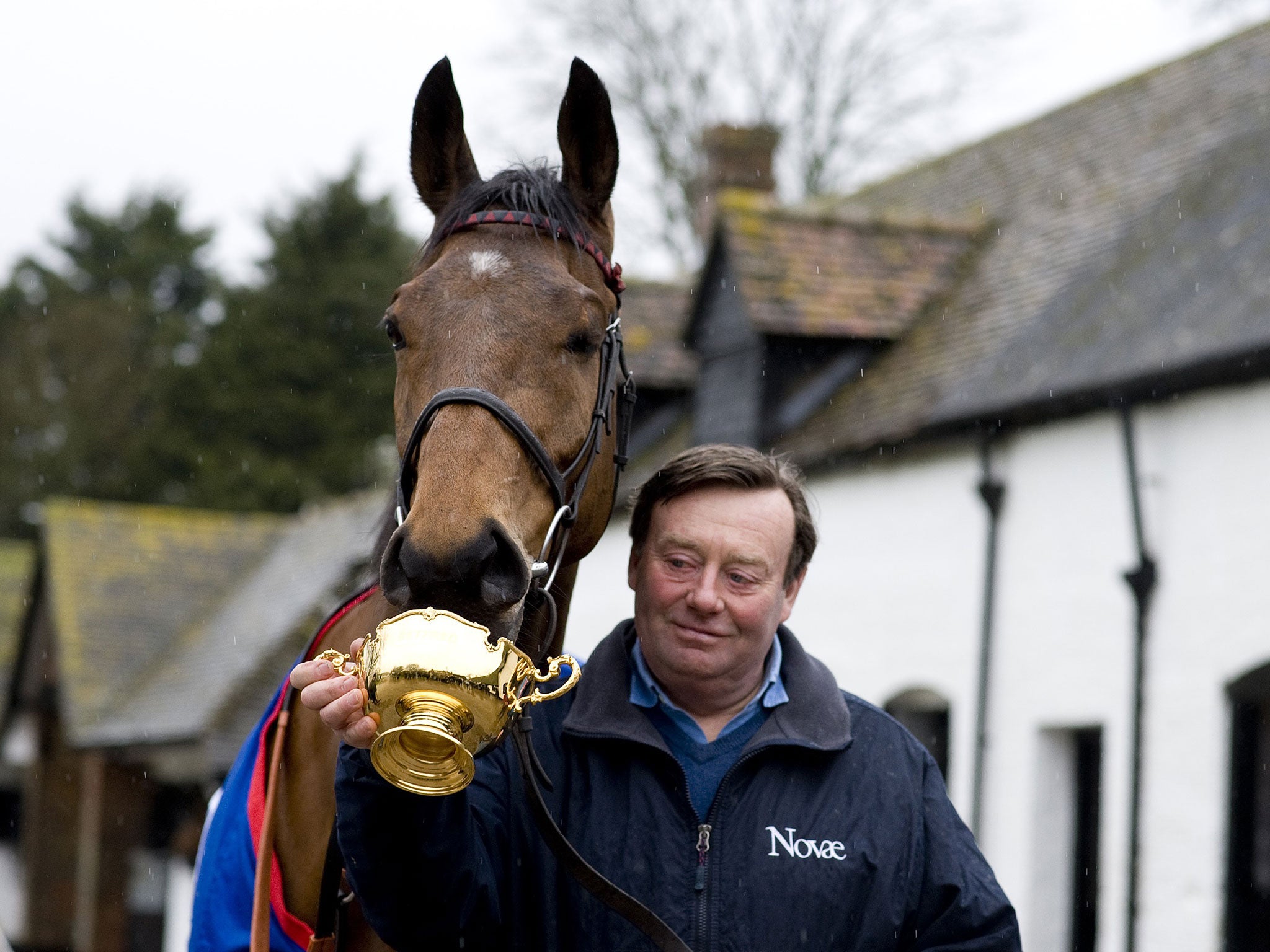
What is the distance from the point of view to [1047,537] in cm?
1070

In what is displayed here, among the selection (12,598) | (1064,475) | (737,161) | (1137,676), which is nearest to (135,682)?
(12,598)

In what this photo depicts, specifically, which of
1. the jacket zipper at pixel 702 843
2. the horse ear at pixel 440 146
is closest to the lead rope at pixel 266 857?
the jacket zipper at pixel 702 843

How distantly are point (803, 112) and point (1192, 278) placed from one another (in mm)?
15167

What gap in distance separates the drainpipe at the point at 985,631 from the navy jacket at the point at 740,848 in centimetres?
806

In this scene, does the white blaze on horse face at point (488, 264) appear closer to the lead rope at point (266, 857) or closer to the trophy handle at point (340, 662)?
the trophy handle at point (340, 662)

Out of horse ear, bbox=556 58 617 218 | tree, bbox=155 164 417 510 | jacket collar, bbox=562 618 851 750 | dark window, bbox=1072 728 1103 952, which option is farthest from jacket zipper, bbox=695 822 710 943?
tree, bbox=155 164 417 510

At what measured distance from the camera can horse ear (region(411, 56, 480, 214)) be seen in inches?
127

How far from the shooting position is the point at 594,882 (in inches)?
114

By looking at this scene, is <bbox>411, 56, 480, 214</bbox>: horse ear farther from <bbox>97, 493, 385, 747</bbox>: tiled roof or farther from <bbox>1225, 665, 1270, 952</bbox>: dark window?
<bbox>97, 493, 385, 747</bbox>: tiled roof

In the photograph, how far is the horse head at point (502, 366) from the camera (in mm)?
2584

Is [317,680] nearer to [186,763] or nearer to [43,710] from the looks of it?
[186,763]

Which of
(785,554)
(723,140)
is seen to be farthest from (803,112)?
(785,554)

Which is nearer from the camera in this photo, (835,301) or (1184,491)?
(1184,491)

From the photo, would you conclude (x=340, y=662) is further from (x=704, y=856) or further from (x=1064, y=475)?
(x=1064, y=475)
